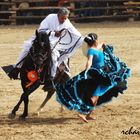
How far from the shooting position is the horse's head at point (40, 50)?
8.97 m

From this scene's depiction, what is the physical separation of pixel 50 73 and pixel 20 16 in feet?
57.1

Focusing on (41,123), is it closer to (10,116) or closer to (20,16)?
(10,116)

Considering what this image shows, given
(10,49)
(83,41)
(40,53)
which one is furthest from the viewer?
(10,49)

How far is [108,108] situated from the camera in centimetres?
1012

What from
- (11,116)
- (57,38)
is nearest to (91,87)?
(57,38)

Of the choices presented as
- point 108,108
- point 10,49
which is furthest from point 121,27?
point 108,108

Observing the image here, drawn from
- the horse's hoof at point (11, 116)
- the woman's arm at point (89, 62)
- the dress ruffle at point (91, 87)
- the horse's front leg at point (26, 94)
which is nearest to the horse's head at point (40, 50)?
the horse's front leg at point (26, 94)

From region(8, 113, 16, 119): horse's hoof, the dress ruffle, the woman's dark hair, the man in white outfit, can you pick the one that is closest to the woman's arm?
the dress ruffle

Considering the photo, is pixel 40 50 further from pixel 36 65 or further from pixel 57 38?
pixel 57 38

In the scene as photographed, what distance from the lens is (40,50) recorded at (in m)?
9.02

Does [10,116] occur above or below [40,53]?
below

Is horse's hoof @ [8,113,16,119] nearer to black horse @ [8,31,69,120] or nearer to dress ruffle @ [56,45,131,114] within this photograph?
black horse @ [8,31,69,120]

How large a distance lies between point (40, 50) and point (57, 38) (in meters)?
0.58

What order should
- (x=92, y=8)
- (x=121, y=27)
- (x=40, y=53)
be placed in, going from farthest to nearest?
(x=92, y=8)
(x=121, y=27)
(x=40, y=53)
